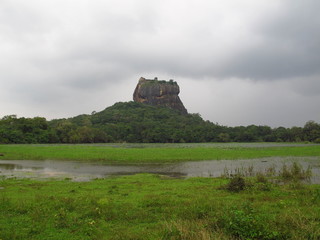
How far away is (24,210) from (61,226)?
2.84 metres

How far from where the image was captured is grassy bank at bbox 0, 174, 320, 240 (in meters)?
7.09

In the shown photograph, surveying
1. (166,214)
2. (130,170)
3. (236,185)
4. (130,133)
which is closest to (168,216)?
(166,214)

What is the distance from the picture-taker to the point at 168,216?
9539mm

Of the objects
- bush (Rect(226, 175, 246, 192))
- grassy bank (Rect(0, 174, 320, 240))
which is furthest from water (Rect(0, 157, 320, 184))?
grassy bank (Rect(0, 174, 320, 240))

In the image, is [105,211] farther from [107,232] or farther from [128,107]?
[128,107]

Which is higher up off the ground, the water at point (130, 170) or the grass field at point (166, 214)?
the grass field at point (166, 214)

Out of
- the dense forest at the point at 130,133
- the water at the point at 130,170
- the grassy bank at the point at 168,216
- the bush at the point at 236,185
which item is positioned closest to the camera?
the grassy bank at the point at 168,216

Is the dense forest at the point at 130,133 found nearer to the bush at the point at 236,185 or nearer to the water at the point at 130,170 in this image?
the water at the point at 130,170

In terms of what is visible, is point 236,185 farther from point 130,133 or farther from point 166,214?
point 130,133

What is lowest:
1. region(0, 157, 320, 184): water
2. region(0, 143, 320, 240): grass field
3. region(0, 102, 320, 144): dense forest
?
region(0, 157, 320, 184): water

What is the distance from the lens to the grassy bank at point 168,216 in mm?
7090

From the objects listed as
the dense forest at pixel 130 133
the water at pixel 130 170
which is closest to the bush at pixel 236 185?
the water at pixel 130 170

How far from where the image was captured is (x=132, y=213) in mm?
9969

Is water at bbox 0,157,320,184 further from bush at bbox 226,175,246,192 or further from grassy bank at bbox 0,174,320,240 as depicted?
grassy bank at bbox 0,174,320,240
